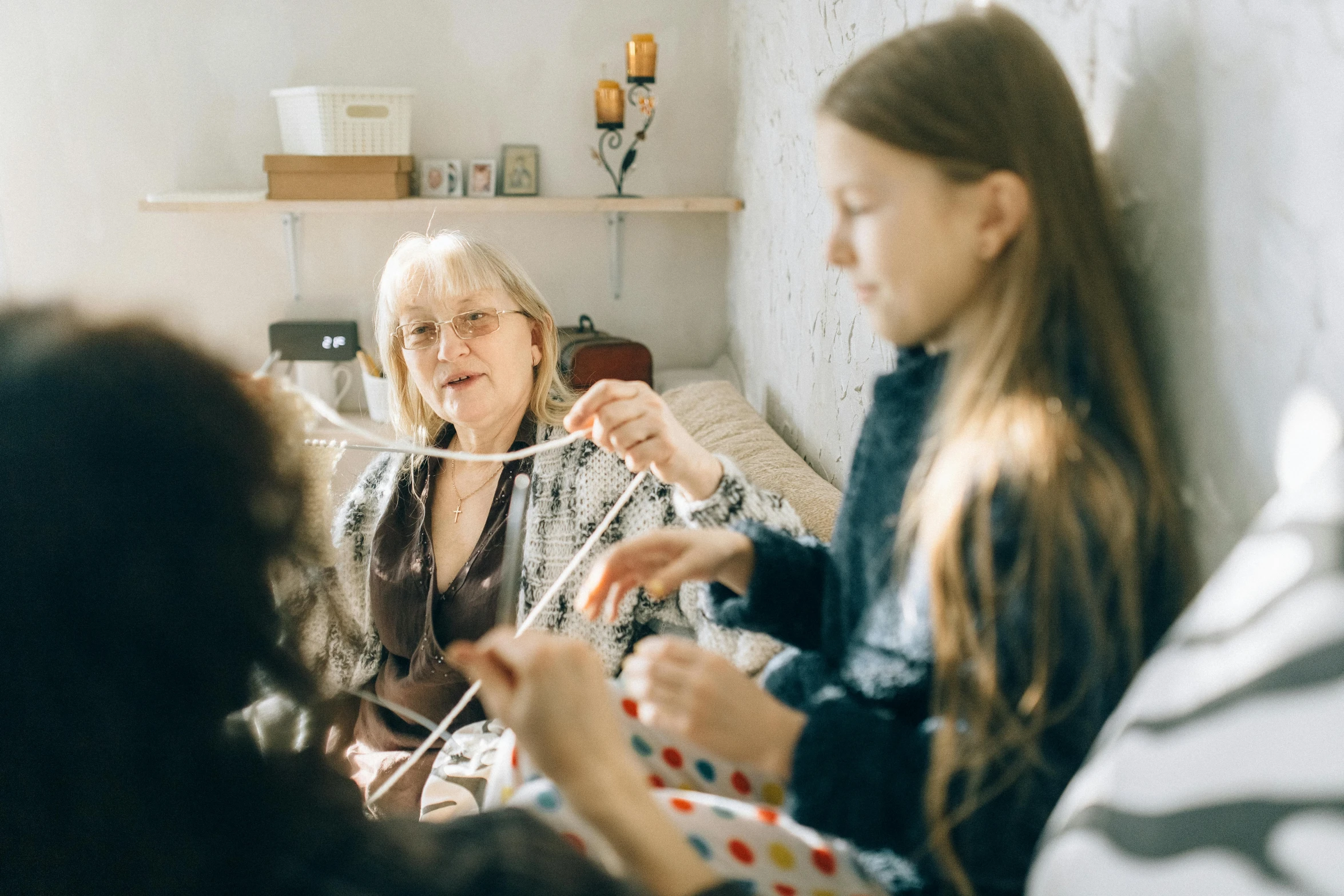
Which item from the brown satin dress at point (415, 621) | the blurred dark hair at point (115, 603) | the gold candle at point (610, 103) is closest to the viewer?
the blurred dark hair at point (115, 603)

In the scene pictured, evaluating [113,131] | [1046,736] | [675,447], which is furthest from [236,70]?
[1046,736]

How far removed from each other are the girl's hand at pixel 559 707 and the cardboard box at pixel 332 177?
219cm

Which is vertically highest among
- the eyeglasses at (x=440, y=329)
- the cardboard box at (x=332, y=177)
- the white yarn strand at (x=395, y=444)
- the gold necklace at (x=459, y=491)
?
the cardboard box at (x=332, y=177)

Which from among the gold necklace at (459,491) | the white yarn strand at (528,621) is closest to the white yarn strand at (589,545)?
the white yarn strand at (528,621)

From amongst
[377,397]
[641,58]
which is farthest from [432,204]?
[641,58]

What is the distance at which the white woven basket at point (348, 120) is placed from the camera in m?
2.51

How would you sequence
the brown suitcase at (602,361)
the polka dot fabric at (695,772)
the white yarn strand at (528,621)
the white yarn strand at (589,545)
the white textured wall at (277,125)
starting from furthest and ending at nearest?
the white textured wall at (277,125), the brown suitcase at (602,361), the white yarn strand at (589,545), the white yarn strand at (528,621), the polka dot fabric at (695,772)

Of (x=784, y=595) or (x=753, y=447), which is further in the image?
(x=753, y=447)

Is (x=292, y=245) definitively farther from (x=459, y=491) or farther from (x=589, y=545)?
(x=589, y=545)

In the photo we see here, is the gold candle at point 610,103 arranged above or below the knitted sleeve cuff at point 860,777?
above

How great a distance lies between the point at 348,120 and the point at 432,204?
0.98ft

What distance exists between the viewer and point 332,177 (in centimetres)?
256

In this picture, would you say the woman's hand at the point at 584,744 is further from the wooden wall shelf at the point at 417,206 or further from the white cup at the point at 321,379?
the white cup at the point at 321,379

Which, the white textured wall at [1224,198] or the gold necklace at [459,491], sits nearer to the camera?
the white textured wall at [1224,198]
